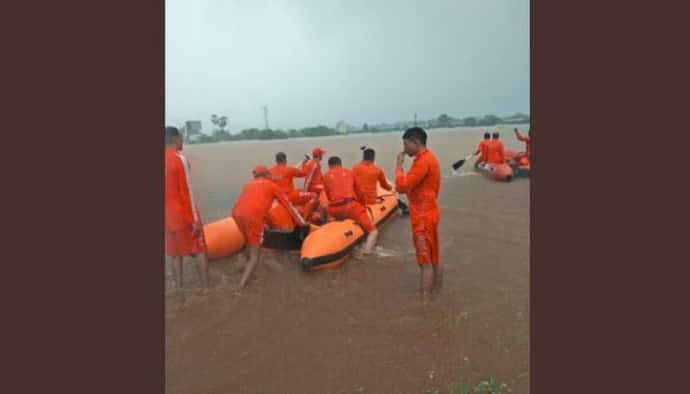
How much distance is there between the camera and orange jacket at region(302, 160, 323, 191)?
209 inches

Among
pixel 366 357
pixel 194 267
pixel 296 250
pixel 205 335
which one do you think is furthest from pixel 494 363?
pixel 296 250

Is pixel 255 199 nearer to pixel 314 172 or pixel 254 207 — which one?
pixel 254 207

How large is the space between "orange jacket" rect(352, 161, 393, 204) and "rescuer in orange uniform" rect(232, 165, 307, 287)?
1.17m

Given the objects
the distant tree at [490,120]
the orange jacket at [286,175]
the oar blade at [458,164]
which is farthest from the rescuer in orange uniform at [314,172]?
the distant tree at [490,120]

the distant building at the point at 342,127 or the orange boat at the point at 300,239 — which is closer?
the distant building at the point at 342,127

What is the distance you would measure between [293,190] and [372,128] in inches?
110

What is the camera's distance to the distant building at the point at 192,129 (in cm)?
291

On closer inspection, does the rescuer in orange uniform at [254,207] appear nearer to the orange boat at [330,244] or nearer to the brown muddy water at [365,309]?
the brown muddy water at [365,309]

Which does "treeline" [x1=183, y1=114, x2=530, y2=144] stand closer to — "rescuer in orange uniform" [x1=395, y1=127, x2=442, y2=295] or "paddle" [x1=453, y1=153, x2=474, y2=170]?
"rescuer in orange uniform" [x1=395, y1=127, x2=442, y2=295]

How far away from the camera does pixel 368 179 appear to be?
219 inches

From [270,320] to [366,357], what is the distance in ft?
2.89

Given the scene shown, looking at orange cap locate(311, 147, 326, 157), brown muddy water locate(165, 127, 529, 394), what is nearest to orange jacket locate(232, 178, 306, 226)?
brown muddy water locate(165, 127, 529, 394)

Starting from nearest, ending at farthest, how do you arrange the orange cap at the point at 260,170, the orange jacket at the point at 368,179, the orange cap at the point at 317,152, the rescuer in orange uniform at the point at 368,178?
the orange cap at the point at 260,170, the orange cap at the point at 317,152, the rescuer in orange uniform at the point at 368,178, the orange jacket at the point at 368,179

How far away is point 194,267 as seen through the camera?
11.6ft
